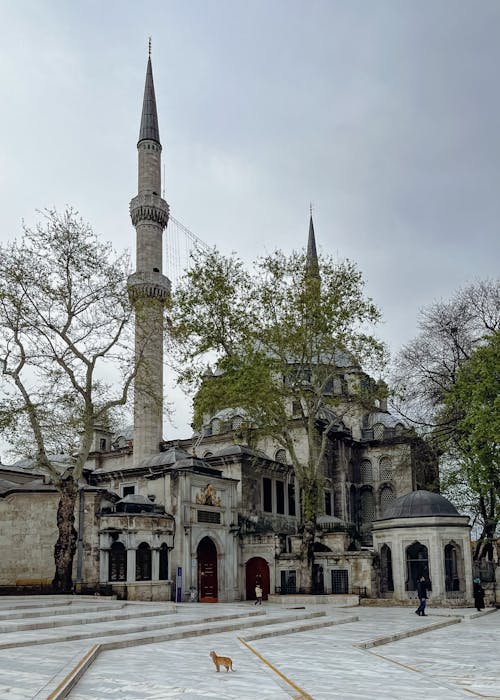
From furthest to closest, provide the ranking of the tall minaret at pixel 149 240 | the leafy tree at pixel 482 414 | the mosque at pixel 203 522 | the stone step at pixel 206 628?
1. the tall minaret at pixel 149 240
2. the mosque at pixel 203 522
3. the leafy tree at pixel 482 414
4. the stone step at pixel 206 628

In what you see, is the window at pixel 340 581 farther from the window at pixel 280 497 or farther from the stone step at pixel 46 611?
the stone step at pixel 46 611

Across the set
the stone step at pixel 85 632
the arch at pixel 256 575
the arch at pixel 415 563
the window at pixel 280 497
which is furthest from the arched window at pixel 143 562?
the stone step at pixel 85 632

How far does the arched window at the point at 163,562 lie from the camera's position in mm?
30938

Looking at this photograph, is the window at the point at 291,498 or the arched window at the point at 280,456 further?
the arched window at the point at 280,456

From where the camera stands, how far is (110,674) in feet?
33.3

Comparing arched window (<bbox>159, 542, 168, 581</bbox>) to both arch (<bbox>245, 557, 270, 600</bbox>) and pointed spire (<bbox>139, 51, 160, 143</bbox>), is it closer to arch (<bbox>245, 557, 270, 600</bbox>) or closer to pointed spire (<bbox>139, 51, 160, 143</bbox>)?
arch (<bbox>245, 557, 270, 600</bbox>)

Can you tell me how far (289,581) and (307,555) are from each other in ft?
15.5

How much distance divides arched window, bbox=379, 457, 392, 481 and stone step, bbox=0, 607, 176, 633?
27.2m

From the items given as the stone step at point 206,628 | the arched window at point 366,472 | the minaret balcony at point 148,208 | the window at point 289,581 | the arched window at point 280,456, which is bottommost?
the window at point 289,581

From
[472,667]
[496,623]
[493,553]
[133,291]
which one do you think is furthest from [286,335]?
[472,667]

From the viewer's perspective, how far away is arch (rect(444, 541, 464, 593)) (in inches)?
1158

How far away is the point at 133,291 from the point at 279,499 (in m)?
17.3

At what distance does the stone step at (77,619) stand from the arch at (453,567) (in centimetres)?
1323

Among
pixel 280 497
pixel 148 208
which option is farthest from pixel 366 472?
pixel 148 208
